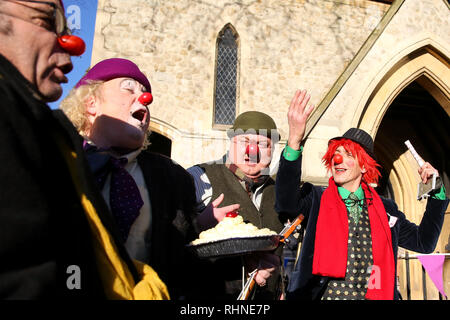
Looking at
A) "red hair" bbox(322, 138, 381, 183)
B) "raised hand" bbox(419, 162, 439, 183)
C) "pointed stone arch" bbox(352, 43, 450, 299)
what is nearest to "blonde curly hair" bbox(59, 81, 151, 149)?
"red hair" bbox(322, 138, 381, 183)

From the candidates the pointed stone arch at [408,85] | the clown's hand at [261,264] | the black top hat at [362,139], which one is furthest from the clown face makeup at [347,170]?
the pointed stone arch at [408,85]

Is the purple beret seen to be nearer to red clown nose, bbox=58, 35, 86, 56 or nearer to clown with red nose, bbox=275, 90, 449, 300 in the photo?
red clown nose, bbox=58, 35, 86, 56

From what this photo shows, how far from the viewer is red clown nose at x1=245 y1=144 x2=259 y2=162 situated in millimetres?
2653

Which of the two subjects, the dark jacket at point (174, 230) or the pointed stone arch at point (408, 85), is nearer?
the dark jacket at point (174, 230)

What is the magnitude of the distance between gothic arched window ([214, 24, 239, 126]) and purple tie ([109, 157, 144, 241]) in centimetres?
702

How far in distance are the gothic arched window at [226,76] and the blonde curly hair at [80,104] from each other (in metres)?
6.83

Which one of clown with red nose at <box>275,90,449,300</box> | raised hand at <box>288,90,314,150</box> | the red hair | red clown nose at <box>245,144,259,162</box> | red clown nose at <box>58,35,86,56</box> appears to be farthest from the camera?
the red hair

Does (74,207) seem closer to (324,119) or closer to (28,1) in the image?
(28,1)

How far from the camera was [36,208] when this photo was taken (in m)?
0.79

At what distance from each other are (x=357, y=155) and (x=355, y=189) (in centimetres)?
27

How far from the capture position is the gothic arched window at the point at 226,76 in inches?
342

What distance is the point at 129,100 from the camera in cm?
179

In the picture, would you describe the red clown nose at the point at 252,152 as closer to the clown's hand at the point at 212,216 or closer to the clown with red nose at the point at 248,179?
the clown with red nose at the point at 248,179

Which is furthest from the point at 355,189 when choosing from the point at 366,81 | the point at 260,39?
the point at 260,39
